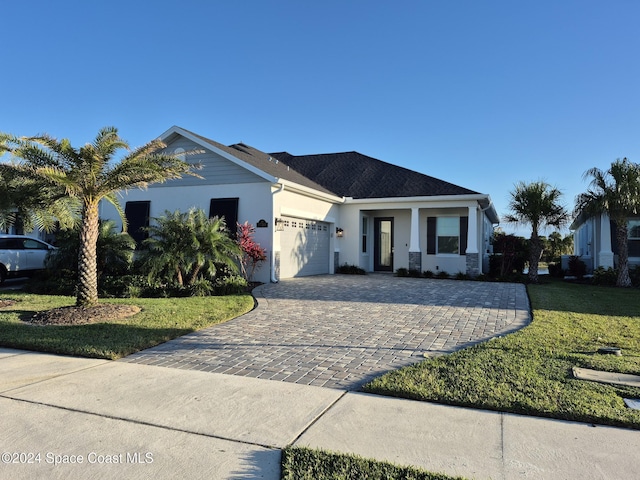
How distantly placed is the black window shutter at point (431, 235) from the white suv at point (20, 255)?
44.9 feet

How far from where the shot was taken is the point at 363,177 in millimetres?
20078

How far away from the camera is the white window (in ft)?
57.5

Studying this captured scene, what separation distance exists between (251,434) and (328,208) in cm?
1477

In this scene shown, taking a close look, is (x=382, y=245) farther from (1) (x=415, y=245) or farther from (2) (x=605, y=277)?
(2) (x=605, y=277)

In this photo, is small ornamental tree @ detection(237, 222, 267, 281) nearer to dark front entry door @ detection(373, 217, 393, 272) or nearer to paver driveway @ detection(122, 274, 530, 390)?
paver driveway @ detection(122, 274, 530, 390)

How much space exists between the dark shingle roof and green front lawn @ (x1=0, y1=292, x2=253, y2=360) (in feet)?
32.2

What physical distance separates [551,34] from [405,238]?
386 inches

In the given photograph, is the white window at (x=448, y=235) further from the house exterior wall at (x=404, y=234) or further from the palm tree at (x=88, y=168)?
the palm tree at (x=88, y=168)

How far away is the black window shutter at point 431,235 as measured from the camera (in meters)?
17.8

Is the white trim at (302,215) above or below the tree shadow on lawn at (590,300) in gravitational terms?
above

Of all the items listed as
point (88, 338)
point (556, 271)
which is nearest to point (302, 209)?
point (88, 338)

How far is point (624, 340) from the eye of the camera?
6.45 metres

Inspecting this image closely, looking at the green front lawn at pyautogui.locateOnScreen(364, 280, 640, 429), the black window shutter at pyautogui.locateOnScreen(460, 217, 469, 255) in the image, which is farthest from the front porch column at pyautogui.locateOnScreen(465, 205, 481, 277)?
the green front lawn at pyautogui.locateOnScreen(364, 280, 640, 429)

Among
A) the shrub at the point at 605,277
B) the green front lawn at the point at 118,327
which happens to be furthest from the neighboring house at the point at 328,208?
the green front lawn at the point at 118,327
